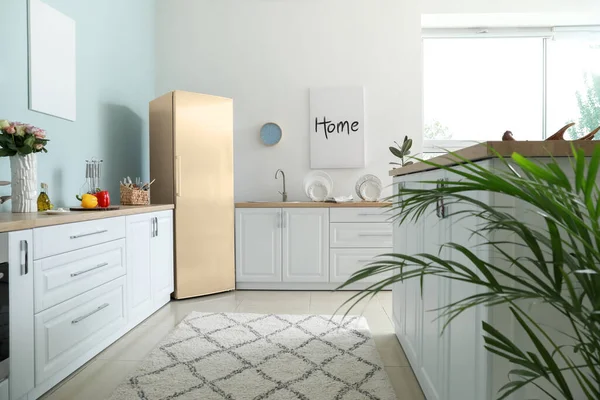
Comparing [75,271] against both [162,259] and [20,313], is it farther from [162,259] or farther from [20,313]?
[162,259]

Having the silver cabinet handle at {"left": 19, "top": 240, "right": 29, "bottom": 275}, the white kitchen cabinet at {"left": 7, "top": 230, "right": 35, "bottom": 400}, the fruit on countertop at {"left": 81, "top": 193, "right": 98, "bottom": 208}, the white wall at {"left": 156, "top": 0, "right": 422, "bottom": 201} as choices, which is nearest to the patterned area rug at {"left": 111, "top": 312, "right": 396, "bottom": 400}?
the white kitchen cabinet at {"left": 7, "top": 230, "right": 35, "bottom": 400}

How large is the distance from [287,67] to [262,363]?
3119 mm

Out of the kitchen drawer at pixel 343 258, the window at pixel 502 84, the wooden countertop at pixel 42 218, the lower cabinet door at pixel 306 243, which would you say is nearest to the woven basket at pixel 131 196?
the wooden countertop at pixel 42 218

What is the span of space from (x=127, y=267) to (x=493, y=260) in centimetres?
227

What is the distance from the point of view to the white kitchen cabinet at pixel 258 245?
3.99m

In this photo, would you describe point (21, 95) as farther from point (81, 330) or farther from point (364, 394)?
point (364, 394)

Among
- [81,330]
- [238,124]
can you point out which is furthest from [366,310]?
[238,124]

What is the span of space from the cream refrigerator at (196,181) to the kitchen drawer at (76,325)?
1.02m

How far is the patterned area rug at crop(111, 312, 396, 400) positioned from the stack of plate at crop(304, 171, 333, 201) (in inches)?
62.3

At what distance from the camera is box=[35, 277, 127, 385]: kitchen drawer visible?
1834 mm

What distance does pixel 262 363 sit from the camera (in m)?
2.24

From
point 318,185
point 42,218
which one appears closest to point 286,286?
point 318,185

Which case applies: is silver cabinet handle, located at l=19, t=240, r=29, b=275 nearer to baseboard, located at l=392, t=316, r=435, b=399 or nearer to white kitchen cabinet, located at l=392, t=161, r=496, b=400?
white kitchen cabinet, located at l=392, t=161, r=496, b=400

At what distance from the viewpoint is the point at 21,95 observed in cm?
251
